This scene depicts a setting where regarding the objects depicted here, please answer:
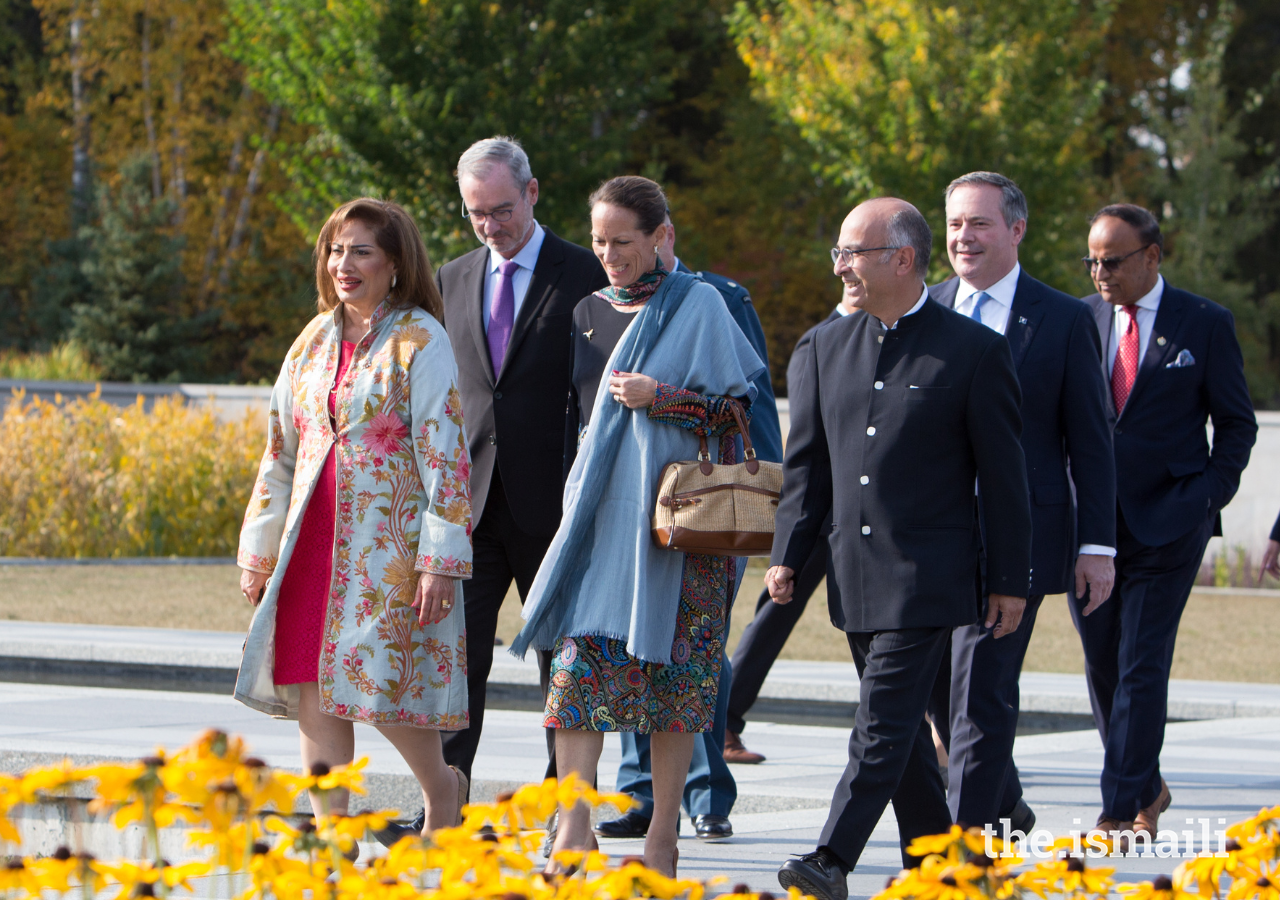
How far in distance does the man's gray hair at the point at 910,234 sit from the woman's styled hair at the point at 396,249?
49.9 inches

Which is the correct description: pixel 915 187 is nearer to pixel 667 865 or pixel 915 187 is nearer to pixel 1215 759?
pixel 1215 759

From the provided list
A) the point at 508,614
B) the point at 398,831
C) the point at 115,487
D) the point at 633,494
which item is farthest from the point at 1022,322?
the point at 115,487

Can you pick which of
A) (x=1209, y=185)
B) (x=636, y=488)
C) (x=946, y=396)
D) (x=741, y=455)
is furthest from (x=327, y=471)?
(x=1209, y=185)

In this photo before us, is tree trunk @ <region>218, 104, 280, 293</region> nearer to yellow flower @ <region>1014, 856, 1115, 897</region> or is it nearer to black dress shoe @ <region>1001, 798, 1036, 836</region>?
black dress shoe @ <region>1001, 798, 1036, 836</region>

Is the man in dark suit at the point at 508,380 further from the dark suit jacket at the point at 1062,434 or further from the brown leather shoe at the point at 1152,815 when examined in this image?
the brown leather shoe at the point at 1152,815

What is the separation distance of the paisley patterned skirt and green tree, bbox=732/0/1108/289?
1752cm

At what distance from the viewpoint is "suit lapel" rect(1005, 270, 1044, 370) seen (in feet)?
16.2

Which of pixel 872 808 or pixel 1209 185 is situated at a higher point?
pixel 1209 185

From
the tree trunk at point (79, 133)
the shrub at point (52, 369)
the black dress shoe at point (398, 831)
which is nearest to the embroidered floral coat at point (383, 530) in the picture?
the black dress shoe at point (398, 831)

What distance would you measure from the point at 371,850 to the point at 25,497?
1188 centimetres

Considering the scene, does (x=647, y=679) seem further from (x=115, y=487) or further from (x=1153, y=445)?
(x=115, y=487)

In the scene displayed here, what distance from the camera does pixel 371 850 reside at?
14.6 feet

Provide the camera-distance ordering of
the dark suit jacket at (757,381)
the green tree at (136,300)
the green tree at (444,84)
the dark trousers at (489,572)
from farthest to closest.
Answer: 1. the green tree at (136,300)
2. the green tree at (444,84)
3. the dark suit jacket at (757,381)
4. the dark trousers at (489,572)

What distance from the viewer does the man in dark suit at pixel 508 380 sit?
508 centimetres
